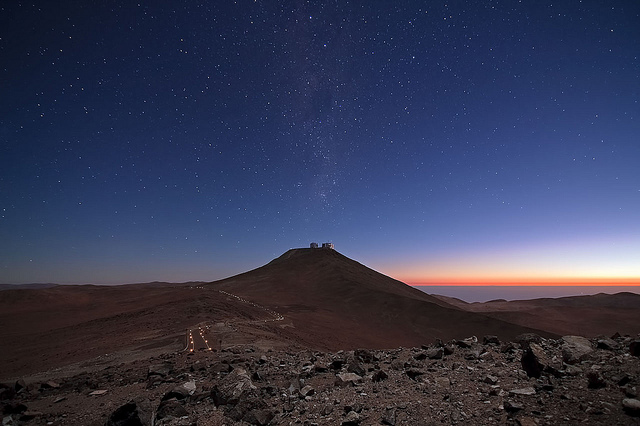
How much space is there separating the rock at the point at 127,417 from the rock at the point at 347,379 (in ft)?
16.2

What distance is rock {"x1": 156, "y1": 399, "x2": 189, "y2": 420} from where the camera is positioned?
24.1 feet

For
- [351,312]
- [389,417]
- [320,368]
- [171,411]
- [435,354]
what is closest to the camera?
[389,417]

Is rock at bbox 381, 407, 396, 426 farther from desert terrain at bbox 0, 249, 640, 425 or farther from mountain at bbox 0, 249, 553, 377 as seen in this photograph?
mountain at bbox 0, 249, 553, 377

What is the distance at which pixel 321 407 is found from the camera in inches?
282

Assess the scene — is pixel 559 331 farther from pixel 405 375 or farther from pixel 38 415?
pixel 38 415

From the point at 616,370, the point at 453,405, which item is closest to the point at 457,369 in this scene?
the point at 453,405

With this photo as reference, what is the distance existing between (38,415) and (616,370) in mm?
15483

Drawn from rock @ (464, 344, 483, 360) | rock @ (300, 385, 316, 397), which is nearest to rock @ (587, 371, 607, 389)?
rock @ (464, 344, 483, 360)

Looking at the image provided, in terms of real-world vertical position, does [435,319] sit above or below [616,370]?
below

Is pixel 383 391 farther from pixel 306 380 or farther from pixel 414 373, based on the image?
pixel 306 380

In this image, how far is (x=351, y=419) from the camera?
6312 millimetres

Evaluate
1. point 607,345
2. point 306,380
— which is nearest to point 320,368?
point 306,380

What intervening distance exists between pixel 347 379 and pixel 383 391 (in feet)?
4.21

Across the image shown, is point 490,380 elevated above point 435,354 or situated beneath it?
elevated above
